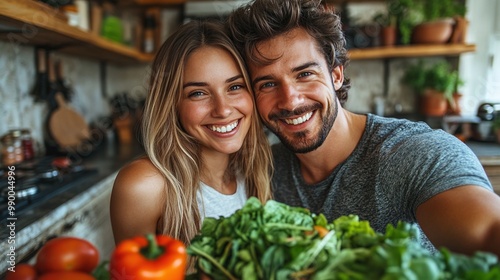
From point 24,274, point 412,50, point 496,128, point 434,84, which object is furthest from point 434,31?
point 24,274

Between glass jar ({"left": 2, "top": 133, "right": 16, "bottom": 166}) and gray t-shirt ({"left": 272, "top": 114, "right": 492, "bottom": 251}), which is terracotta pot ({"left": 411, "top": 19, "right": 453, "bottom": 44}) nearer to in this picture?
gray t-shirt ({"left": 272, "top": 114, "right": 492, "bottom": 251})

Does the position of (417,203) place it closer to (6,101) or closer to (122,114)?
(6,101)

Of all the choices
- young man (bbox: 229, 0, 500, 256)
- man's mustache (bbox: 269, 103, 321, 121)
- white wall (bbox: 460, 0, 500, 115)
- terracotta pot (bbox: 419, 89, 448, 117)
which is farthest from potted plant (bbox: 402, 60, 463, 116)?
man's mustache (bbox: 269, 103, 321, 121)

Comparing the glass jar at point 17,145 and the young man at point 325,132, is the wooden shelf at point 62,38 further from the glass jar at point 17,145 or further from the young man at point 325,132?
the young man at point 325,132

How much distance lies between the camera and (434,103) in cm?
282

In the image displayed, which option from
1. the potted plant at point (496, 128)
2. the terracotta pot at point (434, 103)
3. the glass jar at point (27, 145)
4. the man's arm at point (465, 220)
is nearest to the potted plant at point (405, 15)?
the terracotta pot at point (434, 103)

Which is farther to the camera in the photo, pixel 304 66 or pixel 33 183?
pixel 33 183

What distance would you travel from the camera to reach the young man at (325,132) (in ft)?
2.85

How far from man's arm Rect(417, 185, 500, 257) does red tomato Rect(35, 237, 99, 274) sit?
65 cm

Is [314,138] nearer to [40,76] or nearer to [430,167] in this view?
[430,167]

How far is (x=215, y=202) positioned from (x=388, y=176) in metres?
0.55

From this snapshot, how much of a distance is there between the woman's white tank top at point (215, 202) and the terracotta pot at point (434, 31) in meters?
2.22

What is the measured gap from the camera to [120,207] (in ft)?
3.21

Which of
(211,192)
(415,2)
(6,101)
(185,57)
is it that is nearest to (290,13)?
(185,57)
